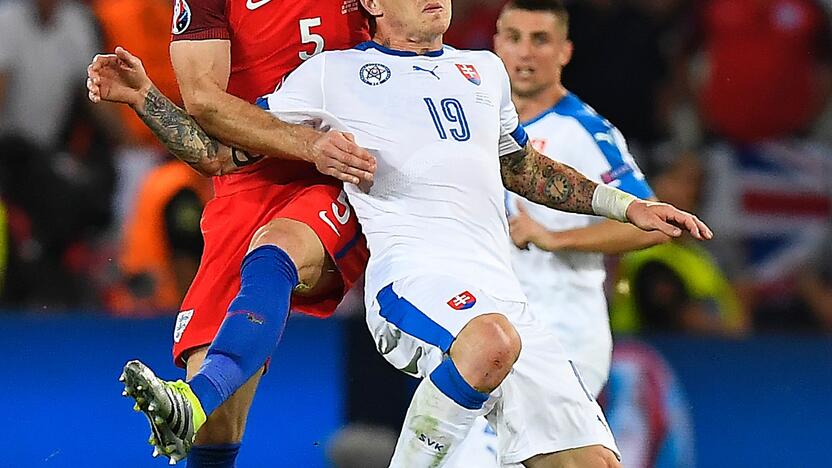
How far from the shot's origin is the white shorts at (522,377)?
496 centimetres

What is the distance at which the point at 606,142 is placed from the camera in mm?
6395

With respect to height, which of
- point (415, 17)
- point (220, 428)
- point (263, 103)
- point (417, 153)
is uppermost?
point (415, 17)

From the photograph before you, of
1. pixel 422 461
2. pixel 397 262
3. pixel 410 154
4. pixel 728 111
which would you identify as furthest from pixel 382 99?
pixel 728 111

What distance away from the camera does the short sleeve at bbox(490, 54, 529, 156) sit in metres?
5.47

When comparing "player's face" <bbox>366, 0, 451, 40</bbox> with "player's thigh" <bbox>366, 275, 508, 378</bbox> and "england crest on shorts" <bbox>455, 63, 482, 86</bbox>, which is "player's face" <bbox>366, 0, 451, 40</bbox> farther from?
"player's thigh" <bbox>366, 275, 508, 378</bbox>

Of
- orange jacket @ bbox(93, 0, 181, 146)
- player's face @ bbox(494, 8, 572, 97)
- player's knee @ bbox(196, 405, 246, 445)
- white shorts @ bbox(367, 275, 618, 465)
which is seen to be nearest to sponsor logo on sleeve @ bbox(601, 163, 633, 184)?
player's face @ bbox(494, 8, 572, 97)

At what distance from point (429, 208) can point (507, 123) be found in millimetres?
558

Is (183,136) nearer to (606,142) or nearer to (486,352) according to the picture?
(486,352)

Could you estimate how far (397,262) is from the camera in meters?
5.03

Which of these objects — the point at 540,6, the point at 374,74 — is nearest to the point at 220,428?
the point at 374,74

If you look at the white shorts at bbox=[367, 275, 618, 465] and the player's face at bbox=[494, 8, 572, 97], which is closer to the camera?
the white shorts at bbox=[367, 275, 618, 465]

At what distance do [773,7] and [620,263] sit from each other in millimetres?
2239

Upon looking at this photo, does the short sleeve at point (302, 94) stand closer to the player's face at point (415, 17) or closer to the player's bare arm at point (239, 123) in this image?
the player's bare arm at point (239, 123)

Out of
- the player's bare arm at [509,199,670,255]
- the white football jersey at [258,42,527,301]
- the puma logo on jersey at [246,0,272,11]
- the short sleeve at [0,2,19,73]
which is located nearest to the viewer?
the white football jersey at [258,42,527,301]
